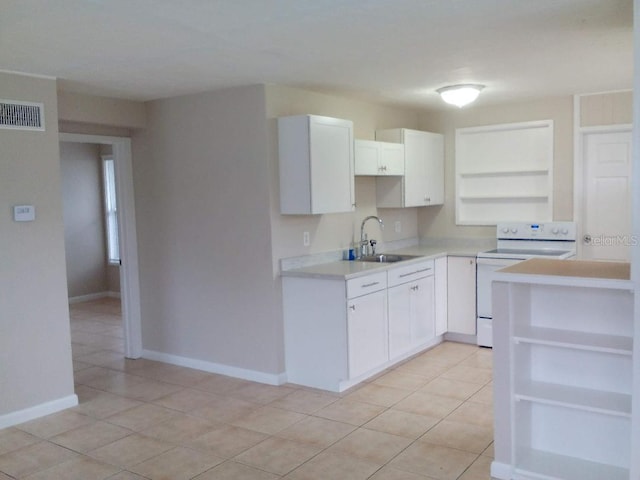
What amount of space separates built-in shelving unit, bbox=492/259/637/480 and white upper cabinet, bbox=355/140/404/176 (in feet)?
7.21

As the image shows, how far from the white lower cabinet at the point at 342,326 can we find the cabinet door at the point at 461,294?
35.3 inches

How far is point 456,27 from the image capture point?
306 centimetres

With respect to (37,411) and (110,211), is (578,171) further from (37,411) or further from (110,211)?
(110,211)

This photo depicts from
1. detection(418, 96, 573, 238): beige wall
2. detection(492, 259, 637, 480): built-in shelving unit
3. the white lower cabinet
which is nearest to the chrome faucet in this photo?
the white lower cabinet

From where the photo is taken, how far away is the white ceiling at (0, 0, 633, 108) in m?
2.71

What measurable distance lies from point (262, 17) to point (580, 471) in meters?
2.79

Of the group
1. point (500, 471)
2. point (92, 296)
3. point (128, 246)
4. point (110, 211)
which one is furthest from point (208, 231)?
point (92, 296)

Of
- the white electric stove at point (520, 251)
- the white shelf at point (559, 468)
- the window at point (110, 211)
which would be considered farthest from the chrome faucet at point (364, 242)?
the window at point (110, 211)

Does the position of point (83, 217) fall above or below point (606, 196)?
below

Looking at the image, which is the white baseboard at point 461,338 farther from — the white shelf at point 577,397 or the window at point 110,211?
the window at point 110,211

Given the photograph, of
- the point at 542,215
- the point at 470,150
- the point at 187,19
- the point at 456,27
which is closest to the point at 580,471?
the point at 456,27

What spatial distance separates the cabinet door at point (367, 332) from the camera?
4355 millimetres

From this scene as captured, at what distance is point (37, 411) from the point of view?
404 cm

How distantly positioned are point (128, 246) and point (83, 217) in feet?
11.1
